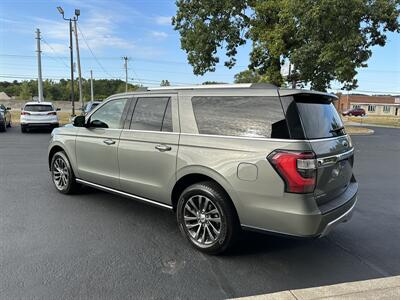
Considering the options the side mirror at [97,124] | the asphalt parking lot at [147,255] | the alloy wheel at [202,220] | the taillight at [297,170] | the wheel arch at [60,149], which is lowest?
the asphalt parking lot at [147,255]

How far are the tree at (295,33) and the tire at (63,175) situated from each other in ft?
43.5

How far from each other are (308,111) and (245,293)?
1.83 metres

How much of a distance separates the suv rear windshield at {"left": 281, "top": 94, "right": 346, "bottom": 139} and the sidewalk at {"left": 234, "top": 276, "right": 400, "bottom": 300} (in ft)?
4.54

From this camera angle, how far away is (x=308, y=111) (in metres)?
3.45

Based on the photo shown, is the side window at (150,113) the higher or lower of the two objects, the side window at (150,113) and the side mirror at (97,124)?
the higher

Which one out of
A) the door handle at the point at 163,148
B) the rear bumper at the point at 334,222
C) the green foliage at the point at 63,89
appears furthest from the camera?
the green foliage at the point at 63,89

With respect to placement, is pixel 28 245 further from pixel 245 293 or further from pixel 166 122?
pixel 245 293

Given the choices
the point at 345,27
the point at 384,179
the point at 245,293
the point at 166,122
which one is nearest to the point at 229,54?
the point at 345,27

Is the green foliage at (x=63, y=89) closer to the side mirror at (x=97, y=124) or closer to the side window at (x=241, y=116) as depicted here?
the side mirror at (x=97, y=124)

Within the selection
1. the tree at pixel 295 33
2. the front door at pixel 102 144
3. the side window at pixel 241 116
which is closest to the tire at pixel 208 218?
the side window at pixel 241 116

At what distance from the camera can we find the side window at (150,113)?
4.25 m

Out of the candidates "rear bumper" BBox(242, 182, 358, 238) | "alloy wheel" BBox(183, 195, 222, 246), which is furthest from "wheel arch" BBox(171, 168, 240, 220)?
"rear bumper" BBox(242, 182, 358, 238)

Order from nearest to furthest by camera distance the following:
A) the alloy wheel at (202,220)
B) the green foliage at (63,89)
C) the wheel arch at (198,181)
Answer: the wheel arch at (198,181)
the alloy wheel at (202,220)
the green foliage at (63,89)

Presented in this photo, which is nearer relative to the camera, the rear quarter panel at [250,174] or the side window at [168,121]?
the rear quarter panel at [250,174]
